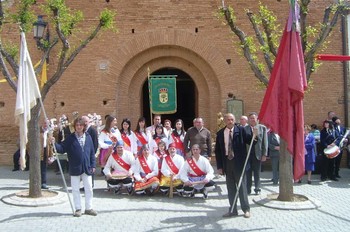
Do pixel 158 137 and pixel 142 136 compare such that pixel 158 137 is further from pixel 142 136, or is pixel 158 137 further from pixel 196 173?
pixel 196 173

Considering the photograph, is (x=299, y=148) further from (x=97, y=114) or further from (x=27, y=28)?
(x=97, y=114)

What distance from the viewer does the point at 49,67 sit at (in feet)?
48.5

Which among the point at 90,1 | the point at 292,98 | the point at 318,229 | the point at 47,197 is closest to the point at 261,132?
the point at 292,98

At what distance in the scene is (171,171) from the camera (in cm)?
1024

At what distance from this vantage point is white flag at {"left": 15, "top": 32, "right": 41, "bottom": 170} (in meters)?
8.38

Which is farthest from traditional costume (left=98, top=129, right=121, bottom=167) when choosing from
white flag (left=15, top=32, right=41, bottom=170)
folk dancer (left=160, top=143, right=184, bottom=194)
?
white flag (left=15, top=32, right=41, bottom=170)

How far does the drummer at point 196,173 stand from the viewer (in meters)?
9.89

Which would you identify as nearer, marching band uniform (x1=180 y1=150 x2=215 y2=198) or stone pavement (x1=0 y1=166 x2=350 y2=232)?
stone pavement (x1=0 y1=166 x2=350 y2=232)

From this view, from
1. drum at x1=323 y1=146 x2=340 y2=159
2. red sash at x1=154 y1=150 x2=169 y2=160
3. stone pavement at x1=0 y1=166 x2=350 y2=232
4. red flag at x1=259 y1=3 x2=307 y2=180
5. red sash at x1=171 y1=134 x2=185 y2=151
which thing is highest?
red flag at x1=259 y1=3 x2=307 y2=180

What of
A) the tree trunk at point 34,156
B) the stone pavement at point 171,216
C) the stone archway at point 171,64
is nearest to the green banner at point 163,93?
the stone archway at point 171,64

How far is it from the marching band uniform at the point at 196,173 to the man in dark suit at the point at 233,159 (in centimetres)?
142

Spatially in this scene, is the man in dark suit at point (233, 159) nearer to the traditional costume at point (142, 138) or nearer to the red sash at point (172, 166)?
the red sash at point (172, 166)

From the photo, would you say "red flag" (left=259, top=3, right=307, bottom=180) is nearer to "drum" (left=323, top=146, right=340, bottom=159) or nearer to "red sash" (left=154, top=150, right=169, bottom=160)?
"red sash" (left=154, top=150, right=169, bottom=160)

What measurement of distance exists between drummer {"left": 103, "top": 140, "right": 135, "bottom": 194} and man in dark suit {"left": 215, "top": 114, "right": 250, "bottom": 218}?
264 centimetres
